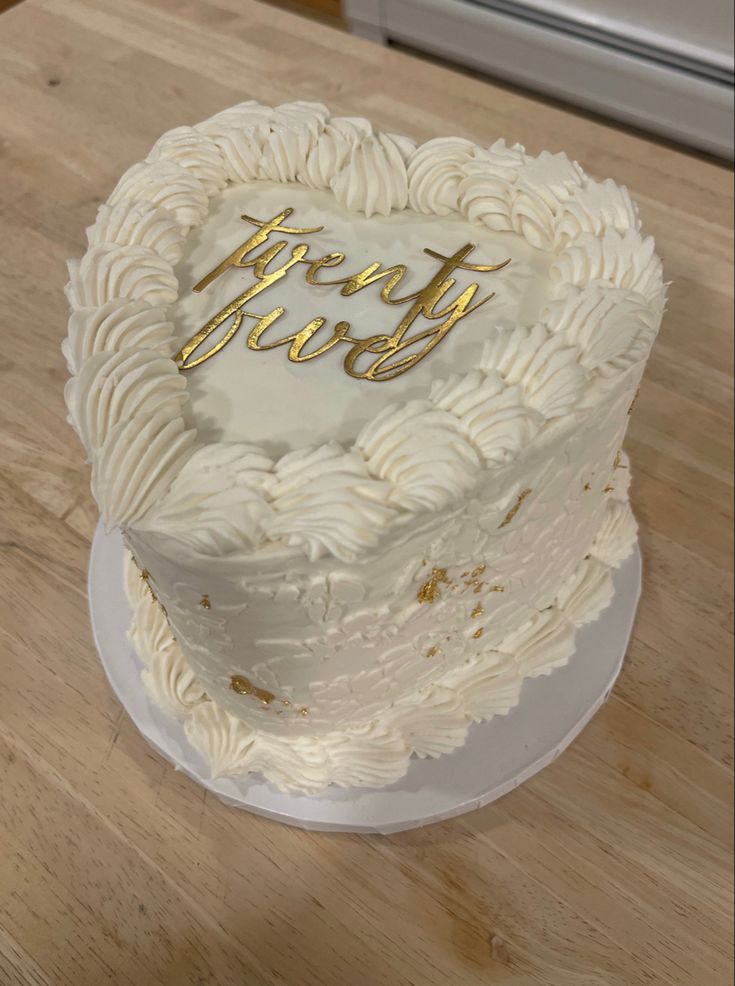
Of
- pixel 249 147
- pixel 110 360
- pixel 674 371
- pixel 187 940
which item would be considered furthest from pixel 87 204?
pixel 187 940

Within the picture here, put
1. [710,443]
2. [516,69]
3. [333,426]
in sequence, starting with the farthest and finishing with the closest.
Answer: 1. [516,69]
2. [710,443]
3. [333,426]

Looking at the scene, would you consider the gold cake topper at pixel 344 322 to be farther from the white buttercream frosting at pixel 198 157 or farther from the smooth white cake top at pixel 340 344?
the white buttercream frosting at pixel 198 157

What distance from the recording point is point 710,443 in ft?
6.21

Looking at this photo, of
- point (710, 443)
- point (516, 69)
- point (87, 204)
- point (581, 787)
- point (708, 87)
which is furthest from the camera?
point (516, 69)

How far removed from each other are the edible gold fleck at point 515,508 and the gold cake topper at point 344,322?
8.4 inches

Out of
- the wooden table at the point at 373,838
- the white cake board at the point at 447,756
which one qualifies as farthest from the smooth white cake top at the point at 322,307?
the wooden table at the point at 373,838

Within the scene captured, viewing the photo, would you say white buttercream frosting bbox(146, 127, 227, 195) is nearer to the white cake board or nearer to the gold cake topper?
the gold cake topper

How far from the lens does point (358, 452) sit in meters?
1.02

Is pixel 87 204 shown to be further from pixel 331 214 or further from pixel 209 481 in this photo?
pixel 209 481

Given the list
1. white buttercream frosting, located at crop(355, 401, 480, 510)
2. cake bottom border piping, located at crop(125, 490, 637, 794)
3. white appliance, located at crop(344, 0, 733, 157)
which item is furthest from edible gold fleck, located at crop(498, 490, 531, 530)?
white appliance, located at crop(344, 0, 733, 157)

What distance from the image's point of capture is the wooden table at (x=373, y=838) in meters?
1.32

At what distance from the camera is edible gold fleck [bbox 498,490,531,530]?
42.8 inches

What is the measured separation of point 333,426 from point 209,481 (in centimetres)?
18

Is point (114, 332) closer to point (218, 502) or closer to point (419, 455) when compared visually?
point (218, 502)
